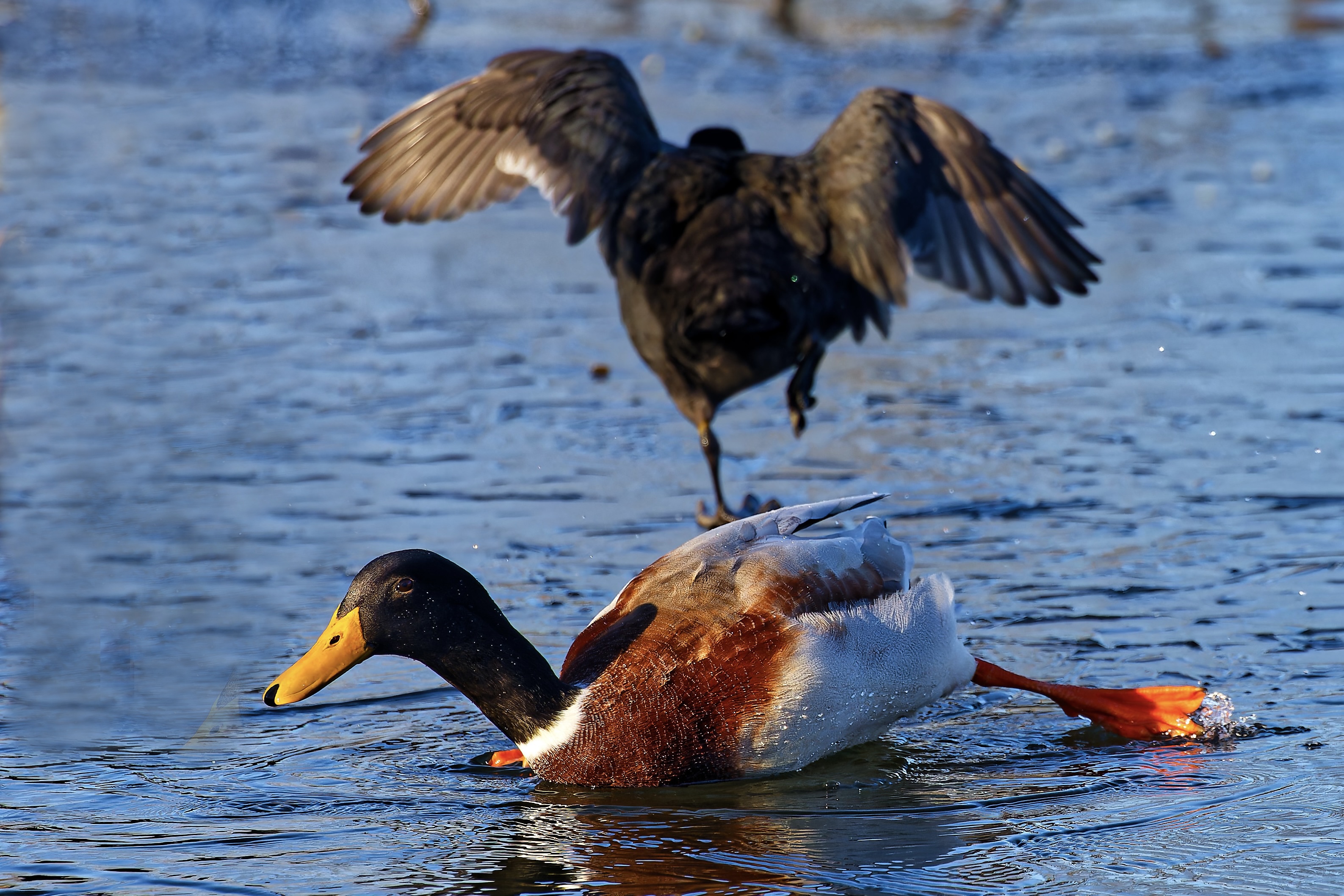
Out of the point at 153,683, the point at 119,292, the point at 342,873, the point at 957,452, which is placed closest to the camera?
the point at 342,873

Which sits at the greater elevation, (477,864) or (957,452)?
(957,452)

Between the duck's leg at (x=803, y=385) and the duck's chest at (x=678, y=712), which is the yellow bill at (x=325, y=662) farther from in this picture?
the duck's leg at (x=803, y=385)

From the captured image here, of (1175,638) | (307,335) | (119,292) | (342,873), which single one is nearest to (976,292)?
(1175,638)

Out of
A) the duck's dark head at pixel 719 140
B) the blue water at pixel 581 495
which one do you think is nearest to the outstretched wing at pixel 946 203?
the duck's dark head at pixel 719 140

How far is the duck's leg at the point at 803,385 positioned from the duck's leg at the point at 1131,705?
217cm

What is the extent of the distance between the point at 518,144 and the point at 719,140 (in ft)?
2.54

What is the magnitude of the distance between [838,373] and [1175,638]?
2917mm

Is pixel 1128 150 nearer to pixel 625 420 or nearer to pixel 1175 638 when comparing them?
pixel 625 420

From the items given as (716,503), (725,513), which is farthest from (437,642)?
(716,503)

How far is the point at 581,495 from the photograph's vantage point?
6168 mm

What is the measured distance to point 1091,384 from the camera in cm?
713

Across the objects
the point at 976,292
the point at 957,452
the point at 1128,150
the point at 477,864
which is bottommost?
the point at 477,864

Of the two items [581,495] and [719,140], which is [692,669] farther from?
[719,140]

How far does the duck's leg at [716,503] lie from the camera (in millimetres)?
5887
